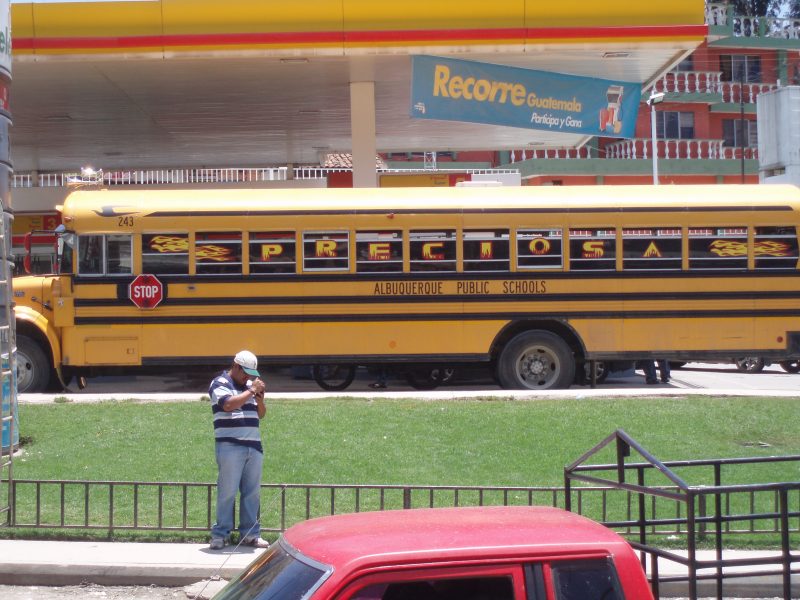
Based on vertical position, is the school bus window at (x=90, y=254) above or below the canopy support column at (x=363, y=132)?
below

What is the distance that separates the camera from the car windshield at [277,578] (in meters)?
3.71

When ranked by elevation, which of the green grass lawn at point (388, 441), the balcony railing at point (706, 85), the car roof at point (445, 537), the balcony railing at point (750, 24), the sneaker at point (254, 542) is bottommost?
the sneaker at point (254, 542)

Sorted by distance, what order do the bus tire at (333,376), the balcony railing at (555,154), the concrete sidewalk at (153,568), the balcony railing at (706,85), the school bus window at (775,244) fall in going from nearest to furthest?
the concrete sidewalk at (153,568), the school bus window at (775,244), the bus tire at (333,376), the balcony railing at (555,154), the balcony railing at (706,85)

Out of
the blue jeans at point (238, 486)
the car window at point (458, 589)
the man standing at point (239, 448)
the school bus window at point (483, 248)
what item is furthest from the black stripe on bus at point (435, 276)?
the car window at point (458, 589)

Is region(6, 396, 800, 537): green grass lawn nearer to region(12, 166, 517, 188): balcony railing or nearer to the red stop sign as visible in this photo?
the red stop sign

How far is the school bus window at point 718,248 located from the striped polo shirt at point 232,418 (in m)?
8.84

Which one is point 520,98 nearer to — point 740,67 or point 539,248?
point 539,248

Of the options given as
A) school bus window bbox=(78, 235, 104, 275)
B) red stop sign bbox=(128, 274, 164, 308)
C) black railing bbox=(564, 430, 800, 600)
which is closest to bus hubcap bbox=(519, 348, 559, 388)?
black railing bbox=(564, 430, 800, 600)

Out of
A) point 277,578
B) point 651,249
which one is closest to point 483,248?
point 651,249

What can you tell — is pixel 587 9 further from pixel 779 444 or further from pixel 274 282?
pixel 779 444

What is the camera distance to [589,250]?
49.7ft

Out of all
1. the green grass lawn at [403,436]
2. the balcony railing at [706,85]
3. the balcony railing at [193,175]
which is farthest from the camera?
the balcony railing at [706,85]

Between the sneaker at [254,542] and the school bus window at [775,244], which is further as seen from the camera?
the school bus window at [775,244]

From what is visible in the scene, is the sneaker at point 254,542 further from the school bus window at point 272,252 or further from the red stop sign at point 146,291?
the red stop sign at point 146,291
